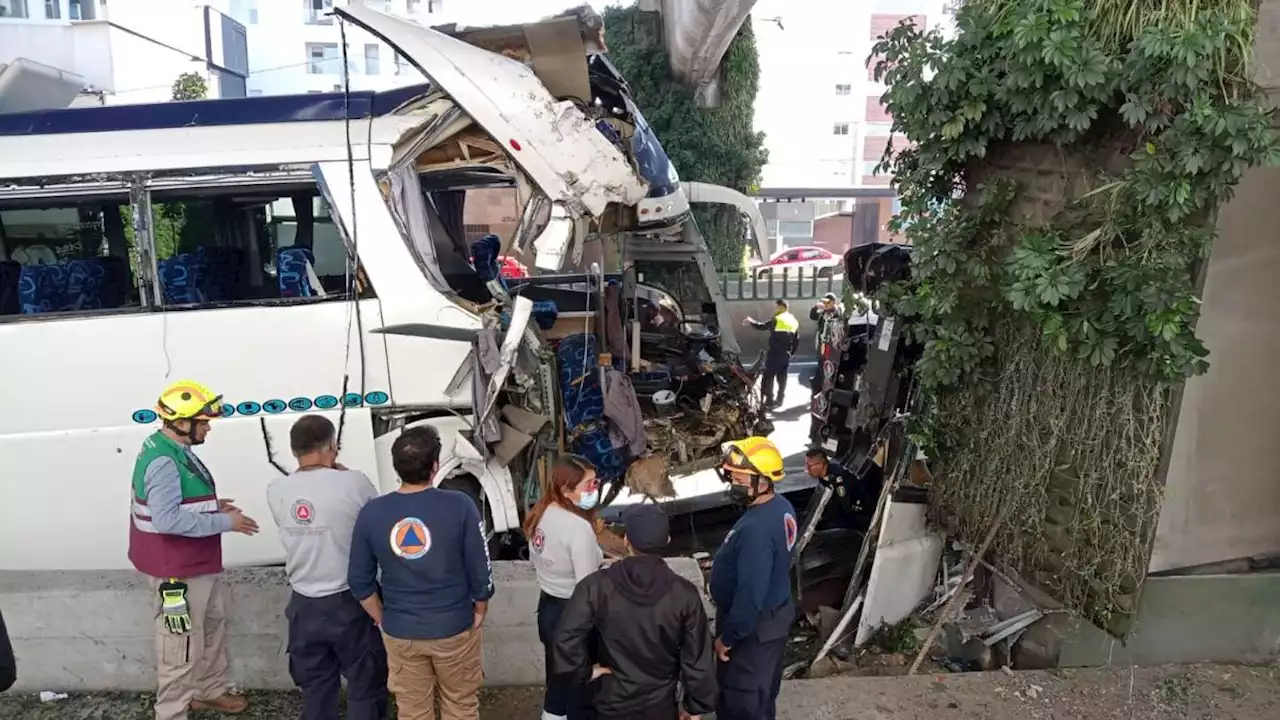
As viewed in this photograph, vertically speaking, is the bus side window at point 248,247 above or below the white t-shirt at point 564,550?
above

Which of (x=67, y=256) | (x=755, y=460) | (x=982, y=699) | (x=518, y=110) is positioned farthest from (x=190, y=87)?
(x=982, y=699)

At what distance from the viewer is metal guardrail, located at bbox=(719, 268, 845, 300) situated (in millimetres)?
15289

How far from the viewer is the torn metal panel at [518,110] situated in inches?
170

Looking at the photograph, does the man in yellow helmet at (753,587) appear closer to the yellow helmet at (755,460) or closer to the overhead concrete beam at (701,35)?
the yellow helmet at (755,460)

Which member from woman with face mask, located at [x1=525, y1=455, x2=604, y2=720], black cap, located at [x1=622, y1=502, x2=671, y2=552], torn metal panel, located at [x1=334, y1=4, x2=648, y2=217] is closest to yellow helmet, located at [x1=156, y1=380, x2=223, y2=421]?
woman with face mask, located at [x1=525, y1=455, x2=604, y2=720]

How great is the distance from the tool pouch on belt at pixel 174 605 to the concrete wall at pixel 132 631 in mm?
411

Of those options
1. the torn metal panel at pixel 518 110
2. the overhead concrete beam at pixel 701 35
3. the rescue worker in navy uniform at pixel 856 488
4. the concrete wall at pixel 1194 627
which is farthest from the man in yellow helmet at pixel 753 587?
the overhead concrete beam at pixel 701 35

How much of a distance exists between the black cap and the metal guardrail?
1251 centimetres

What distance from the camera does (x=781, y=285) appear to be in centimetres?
1553

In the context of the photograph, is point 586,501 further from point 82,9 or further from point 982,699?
point 82,9

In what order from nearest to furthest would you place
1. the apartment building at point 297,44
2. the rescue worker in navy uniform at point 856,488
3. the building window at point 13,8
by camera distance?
the rescue worker in navy uniform at point 856,488 → the building window at point 13,8 → the apartment building at point 297,44

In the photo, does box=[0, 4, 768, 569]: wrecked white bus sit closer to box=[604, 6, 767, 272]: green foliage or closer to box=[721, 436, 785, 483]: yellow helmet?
box=[721, 436, 785, 483]: yellow helmet

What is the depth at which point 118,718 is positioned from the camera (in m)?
3.76

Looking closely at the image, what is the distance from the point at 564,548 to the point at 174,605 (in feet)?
5.36
